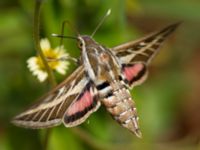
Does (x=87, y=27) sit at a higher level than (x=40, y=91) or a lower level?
higher

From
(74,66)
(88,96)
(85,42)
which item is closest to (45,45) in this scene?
(74,66)

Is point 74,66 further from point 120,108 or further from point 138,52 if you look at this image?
point 120,108

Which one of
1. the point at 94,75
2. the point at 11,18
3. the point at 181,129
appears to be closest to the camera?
the point at 94,75

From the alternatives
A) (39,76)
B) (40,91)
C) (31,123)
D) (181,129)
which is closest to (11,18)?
(40,91)

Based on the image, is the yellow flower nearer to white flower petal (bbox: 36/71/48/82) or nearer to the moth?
white flower petal (bbox: 36/71/48/82)

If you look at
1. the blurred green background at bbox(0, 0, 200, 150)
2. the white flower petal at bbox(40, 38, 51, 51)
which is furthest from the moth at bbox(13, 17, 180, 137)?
the white flower petal at bbox(40, 38, 51, 51)

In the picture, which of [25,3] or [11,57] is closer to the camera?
[25,3]

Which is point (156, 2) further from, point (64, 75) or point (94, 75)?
point (94, 75)
